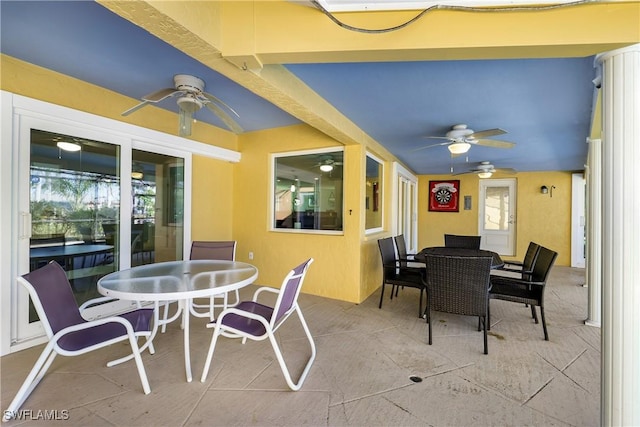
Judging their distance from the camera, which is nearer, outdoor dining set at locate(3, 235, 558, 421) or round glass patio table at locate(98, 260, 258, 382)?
outdoor dining set at locate(3, 235, 558, 421)

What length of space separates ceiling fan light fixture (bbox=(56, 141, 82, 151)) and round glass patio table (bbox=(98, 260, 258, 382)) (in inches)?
56.8

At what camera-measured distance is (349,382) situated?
2.07 metres

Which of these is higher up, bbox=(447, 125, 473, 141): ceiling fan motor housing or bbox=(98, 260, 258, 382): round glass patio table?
bbox=(447, 125, 473, 141): ceiling fan motor housing

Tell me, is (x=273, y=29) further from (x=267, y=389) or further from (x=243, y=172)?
(x=243, y=172)

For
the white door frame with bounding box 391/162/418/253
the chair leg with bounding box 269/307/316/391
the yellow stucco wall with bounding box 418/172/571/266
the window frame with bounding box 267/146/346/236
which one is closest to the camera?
the chair leg with bounding box 269/307/316/391

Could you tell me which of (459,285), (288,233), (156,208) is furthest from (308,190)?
(459,285)

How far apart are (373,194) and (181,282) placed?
3342 mm

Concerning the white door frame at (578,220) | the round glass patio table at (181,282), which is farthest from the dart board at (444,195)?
the round glass patio table at (181,282)

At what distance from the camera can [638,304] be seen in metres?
1.38

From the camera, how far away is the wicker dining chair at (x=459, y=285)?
2559 millimetres

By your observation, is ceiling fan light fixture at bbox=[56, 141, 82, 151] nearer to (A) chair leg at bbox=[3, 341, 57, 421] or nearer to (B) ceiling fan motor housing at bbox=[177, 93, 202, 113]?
(B) ceiling fan motor housing at bbox=[177, 93, 202, 113]

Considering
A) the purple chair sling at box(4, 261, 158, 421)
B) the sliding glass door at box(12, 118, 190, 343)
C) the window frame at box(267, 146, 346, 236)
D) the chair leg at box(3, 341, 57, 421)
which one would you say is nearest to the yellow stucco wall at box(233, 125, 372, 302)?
the window frame at box(267, 146, 346, 236)

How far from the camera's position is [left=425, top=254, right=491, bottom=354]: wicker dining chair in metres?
2.56

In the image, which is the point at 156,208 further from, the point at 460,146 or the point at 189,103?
the point at 460,146
